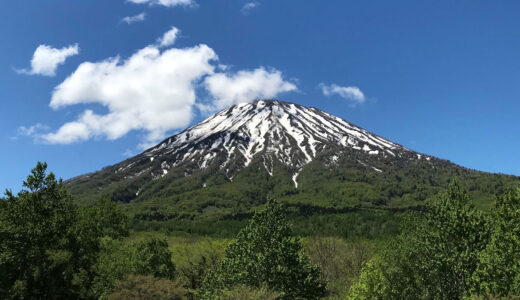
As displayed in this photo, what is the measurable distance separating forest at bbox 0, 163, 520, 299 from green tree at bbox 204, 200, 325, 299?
0.30ft

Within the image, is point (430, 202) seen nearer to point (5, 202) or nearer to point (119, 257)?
point (119, 257)

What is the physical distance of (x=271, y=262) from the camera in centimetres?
3462

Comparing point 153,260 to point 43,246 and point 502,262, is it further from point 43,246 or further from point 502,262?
point 502,262

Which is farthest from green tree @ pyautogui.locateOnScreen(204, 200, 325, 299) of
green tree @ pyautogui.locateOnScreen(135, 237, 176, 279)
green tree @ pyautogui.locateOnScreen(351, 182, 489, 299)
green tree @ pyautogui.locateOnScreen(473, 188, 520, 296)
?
green tree @ pyautogui.locateOnScreen(135, 237, 176, 279)

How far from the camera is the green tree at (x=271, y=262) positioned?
3425cm

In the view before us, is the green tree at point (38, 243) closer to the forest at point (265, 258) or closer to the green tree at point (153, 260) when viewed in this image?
the forest at point (265, 258)

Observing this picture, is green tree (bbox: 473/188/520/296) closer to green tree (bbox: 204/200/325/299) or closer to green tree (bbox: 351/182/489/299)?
green tree (bbox: 351/182/489/299)

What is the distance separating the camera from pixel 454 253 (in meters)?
29.6

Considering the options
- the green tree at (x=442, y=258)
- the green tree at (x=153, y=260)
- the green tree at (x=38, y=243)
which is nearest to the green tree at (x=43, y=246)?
the green tree at (x=38, y=243)

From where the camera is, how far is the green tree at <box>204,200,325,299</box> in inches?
1348

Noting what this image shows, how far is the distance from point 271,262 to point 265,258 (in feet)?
2.37

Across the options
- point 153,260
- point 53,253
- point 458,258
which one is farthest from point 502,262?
point 53,253

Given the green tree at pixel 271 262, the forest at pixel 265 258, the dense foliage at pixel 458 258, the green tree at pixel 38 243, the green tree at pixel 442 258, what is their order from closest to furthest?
the dense foliage at pixel 458 258 → the forest at pixel 265 258 → the green tree at pixel 442 258 → the green tree at pixel 271 262 → the green tree at pixel 38 243

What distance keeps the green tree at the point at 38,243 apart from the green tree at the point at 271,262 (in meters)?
18.6
